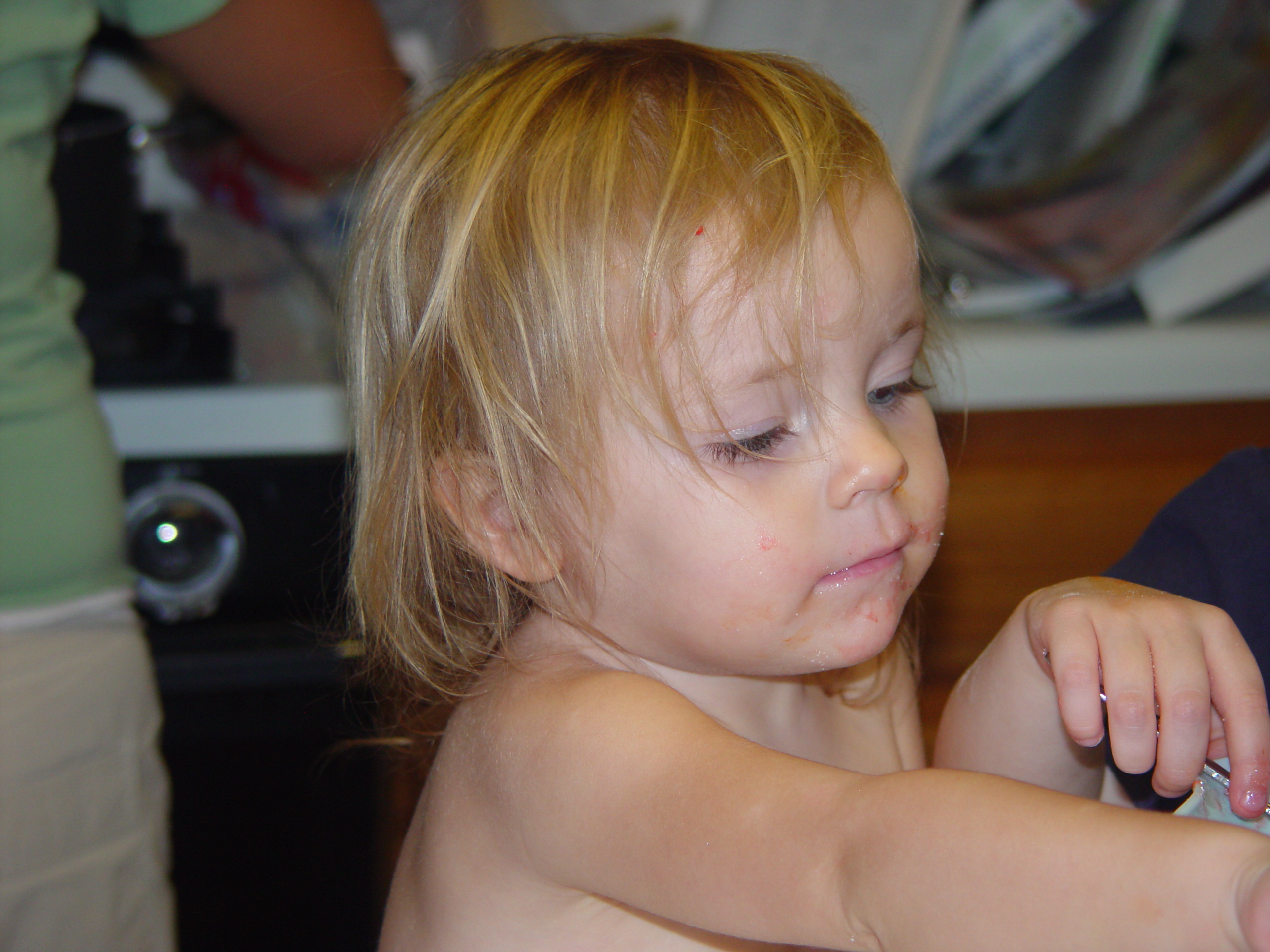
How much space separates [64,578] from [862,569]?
1.60 ft

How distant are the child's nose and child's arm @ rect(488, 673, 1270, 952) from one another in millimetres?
122

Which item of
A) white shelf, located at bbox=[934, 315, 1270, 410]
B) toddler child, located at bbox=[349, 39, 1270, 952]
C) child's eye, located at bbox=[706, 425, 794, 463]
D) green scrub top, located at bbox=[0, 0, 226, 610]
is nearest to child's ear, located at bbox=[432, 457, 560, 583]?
toddler child, located at bbox=[349, 39, 1270, 952]

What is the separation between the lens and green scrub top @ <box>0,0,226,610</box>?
65cm

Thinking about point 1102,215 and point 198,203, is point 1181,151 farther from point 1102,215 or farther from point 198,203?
point 198,203

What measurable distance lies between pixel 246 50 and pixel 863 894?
2.27 ft

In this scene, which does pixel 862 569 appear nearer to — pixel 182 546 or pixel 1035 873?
pixel 1035 873

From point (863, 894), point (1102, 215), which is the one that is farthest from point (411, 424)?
point (1102, 215)

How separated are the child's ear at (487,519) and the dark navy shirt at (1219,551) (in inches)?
13.1

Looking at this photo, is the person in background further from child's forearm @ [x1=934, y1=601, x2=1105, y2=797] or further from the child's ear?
child's forearm @ [x1=934, y1=601, x2=1105, y2=797]

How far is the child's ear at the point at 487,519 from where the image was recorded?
59 centimetres

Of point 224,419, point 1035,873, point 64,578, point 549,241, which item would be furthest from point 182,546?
point 1035,873

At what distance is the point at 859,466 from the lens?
0.50 meters

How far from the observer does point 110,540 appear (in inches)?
27.9

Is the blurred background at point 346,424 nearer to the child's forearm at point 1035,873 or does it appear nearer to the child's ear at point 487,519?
the child's ear at point 487,519
